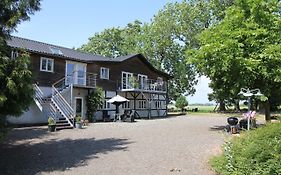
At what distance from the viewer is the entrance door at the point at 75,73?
29.1m

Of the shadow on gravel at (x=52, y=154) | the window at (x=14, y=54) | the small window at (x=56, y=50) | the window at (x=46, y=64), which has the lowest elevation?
the shadow on gravel at (x=52, y=154)

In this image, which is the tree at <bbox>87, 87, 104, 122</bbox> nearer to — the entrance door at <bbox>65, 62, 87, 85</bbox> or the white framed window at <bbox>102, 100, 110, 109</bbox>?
the entrance door at <bbox>65, 62, 87, 85</bbox>

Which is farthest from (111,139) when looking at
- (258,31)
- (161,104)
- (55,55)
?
(161,104)

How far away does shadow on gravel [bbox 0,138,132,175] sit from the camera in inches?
426

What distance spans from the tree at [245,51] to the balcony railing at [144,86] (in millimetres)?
13305

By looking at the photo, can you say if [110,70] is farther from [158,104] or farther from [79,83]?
[158,104]

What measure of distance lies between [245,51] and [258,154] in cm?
1397

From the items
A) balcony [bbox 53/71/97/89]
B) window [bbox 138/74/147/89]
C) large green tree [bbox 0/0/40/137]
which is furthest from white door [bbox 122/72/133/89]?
large green tree [bbox 0/0/40/137]

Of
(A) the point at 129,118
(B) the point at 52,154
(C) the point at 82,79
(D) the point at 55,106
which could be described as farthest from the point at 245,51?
(C) the point at 82,79

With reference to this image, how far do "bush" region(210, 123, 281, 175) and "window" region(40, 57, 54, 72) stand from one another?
20843mm

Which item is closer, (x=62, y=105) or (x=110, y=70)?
(x=62, y=105)

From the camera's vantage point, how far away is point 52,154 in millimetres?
12977

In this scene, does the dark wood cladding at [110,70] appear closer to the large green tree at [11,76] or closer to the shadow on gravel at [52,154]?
the shadow on gravel at [52,154]

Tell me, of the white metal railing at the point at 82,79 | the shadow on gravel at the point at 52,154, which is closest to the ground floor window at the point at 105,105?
the white metal railing at the point at 82,79
